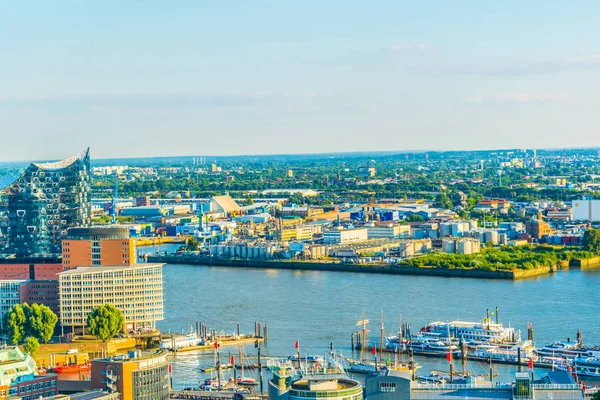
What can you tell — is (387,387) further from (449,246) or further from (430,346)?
(449,246)

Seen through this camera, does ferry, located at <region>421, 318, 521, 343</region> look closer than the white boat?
No

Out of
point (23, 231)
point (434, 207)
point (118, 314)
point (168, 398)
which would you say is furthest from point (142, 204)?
point (168, 398)

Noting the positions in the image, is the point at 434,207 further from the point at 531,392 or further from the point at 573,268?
the point at 531,392

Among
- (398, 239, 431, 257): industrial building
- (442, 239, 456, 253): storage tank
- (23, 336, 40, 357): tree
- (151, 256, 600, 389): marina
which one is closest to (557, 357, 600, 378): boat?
(151, 256, 600, 389): marina

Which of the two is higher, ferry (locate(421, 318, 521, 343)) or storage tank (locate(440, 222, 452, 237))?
storage tank (locate(440, 222, 452, 237))

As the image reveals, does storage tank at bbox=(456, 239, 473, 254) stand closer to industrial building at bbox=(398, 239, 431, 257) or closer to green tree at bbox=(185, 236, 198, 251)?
industrial building at bbox=(398, 239, 431, 257)

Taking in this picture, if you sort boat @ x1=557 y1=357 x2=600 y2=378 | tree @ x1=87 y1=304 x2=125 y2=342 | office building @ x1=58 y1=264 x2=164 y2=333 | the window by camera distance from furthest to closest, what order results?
office building @ x1=58 y1=264 x2=164 y2=333
tree @ x1=87 y1=304 x2=125 y2=342
boat @ x1=557 y1=357 x2=600 y2=378
the window

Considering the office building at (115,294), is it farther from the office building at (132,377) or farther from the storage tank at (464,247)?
the storage tank at (464,247)

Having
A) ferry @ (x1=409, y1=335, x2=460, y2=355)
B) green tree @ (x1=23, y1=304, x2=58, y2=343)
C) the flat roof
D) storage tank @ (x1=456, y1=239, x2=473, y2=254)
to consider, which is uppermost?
the flat roof

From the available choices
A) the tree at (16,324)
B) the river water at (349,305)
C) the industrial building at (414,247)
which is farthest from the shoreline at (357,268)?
the tree at (16,324)
